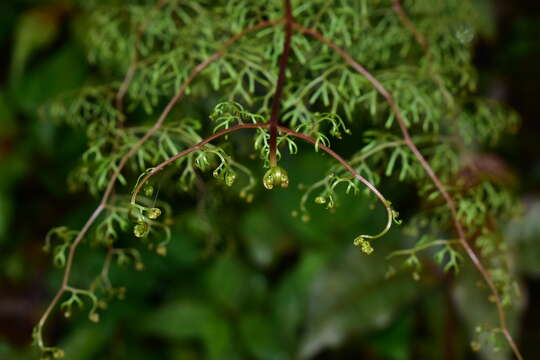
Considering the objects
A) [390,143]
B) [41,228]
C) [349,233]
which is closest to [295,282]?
[349,233]

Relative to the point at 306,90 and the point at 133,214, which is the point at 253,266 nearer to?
the point at 306,90

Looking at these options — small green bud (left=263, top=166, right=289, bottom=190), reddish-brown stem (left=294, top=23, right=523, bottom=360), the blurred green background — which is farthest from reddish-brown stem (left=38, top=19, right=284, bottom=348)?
the blurred green background

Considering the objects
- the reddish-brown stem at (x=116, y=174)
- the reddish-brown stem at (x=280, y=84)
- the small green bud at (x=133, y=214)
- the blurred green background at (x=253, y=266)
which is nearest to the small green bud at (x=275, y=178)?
the reddish-brown stem at (x=280, y=84)

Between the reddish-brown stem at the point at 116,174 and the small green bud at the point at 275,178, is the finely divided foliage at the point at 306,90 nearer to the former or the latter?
the reddish-brown stem at the point at 116,174

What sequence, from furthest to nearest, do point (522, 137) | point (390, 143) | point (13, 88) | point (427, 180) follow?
point (522, 137), point (13, 88), point (427, 180), point (390, 143)

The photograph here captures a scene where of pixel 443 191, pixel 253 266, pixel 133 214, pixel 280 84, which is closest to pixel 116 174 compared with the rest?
pixel 133 214

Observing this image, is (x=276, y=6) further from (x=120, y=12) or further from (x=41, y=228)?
(x=41, y=228)
